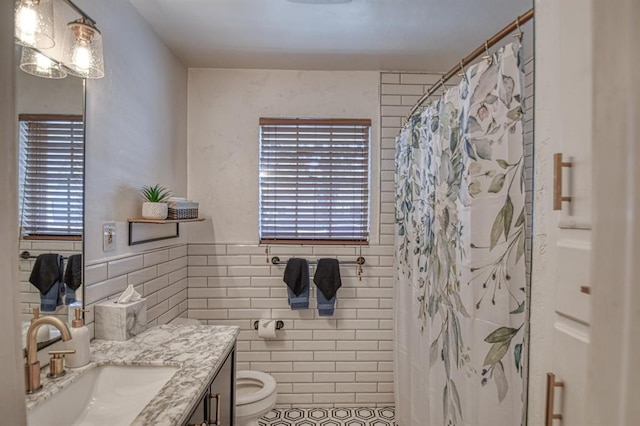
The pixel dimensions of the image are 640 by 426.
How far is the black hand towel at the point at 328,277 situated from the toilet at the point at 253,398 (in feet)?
2.15

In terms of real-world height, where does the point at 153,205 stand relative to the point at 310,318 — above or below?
above

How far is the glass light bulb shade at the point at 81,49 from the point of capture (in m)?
1.17

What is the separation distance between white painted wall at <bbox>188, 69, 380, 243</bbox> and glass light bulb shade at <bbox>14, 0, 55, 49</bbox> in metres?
1.30

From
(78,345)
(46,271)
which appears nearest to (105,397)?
(78,345)

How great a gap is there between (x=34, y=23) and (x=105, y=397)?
1214mm

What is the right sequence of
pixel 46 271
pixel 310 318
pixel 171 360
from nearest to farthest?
1. pixel 46 271
2. pixel 171 360
3. pixel 310 318

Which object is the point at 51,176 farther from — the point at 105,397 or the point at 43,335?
the point at 105,397

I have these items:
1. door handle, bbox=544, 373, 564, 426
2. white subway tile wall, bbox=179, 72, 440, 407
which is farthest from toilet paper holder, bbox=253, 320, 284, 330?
door handle, bbox=544, 373, 564, 426

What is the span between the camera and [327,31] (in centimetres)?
186

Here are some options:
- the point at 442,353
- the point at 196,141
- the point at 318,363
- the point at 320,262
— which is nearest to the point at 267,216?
the point at 320,262

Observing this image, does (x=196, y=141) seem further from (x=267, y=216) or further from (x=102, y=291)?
(x=102, y=291)

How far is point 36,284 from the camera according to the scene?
3.27 feet

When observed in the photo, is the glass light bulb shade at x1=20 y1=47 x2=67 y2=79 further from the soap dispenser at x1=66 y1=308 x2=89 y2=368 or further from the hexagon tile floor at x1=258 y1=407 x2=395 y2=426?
the hexagon tile floor at x1=258 y1=407 x2=395 y2=426

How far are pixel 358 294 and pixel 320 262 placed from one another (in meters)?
0.39
